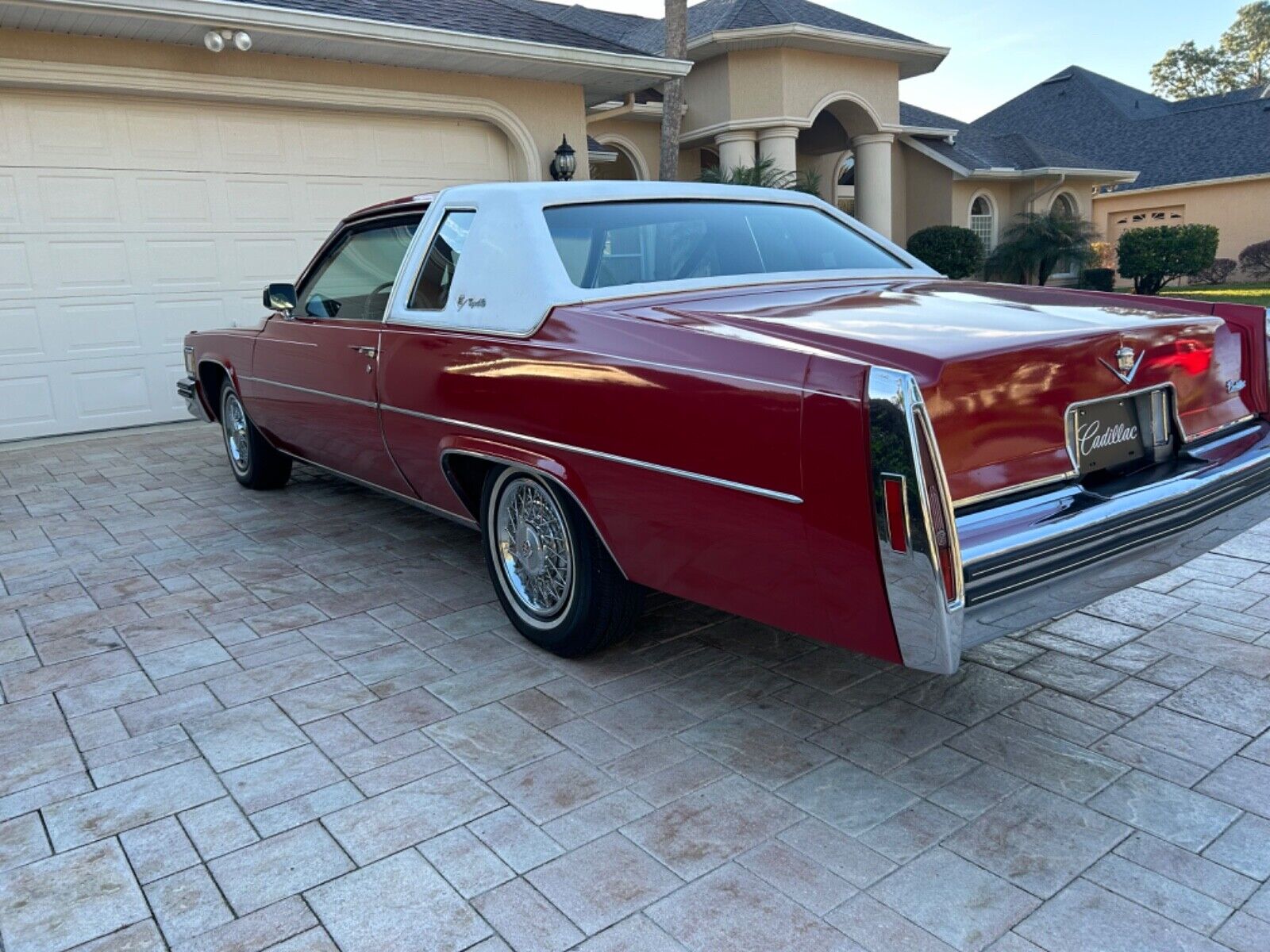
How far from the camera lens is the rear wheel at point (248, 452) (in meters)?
6.11

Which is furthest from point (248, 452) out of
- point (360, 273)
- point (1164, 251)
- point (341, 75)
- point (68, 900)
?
point (1164, 251)

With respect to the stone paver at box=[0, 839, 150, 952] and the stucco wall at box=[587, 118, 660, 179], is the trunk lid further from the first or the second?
the stucco wall at box=[587, 118, 660, 179]

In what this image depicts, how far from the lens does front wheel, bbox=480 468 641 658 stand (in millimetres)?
3326

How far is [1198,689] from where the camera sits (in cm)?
318

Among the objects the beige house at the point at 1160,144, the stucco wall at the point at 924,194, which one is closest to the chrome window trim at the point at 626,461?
the stucco wall at the point at 924,194

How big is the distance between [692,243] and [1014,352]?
1.59m

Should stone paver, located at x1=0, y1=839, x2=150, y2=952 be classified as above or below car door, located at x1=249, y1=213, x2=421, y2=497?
below

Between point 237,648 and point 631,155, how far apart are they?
14.9 meters

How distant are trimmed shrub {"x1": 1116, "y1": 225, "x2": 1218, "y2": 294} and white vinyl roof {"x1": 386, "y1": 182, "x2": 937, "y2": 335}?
23.2 meters

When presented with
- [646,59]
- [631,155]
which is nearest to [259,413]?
[646,59]

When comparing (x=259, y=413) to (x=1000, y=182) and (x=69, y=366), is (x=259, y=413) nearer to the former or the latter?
(x=69, y=366)

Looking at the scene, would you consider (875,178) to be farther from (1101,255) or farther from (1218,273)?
(1218,273)

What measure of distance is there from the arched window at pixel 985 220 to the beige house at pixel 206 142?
1324 centimetres

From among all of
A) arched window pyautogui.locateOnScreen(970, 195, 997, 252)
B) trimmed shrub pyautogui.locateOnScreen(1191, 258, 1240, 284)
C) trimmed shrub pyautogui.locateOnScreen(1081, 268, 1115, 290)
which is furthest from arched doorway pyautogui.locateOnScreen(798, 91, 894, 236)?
trimmed shrub pyautogui.locateOnScreen(1191, 258, 1240, 284)
